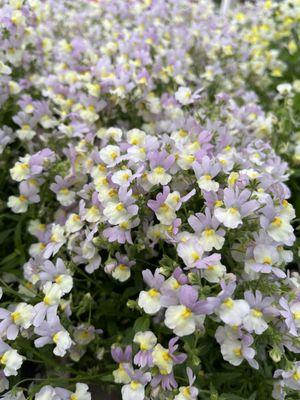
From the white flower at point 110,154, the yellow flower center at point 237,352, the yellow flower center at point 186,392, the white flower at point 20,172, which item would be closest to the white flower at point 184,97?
the white flower at point 110,154

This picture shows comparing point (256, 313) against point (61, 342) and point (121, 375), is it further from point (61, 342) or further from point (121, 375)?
point (61, 342)

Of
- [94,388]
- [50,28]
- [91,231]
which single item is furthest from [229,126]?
[50,28]

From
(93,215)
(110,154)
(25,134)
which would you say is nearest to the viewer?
(93,215)

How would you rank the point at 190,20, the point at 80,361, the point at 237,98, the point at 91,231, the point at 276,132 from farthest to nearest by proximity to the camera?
the point at 190,20 < the point at 237,98 < the point at 276,132 < the point at 80,361 < the point at 91,231

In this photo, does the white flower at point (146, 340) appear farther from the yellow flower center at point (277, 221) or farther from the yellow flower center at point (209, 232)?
the yellow flower center at point (277, 221)

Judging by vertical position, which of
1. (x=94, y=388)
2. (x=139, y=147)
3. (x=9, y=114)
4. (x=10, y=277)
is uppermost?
(x=139, y=147)

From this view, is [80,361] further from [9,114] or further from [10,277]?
[9,114]

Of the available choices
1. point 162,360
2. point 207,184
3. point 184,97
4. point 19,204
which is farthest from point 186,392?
point 184,97

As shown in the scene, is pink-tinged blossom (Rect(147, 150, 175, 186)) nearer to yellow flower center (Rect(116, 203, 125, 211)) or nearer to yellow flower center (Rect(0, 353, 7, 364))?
yellow flower center (Rect(116, 203, 125, 211))

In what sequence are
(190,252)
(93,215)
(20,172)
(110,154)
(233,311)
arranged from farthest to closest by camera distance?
(20,172) < (110,154) < (93,215) < (190,252) < (233,311)
